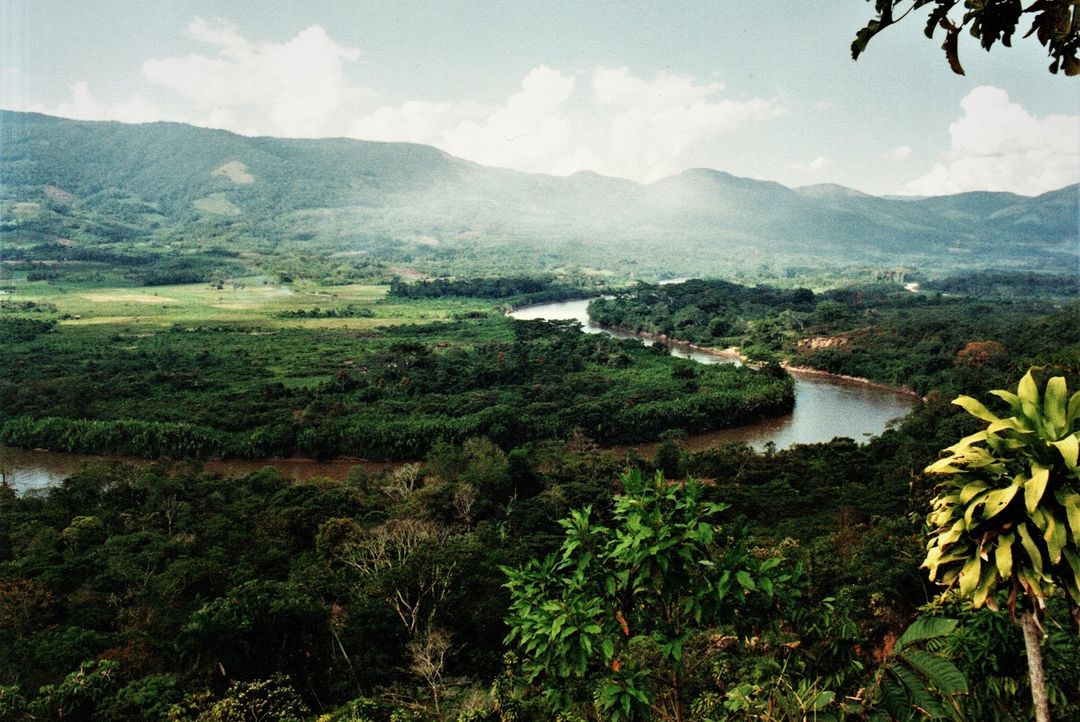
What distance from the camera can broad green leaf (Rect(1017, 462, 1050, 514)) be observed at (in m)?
2.14

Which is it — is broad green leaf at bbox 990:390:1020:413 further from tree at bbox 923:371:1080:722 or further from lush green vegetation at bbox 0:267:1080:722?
lush green vegetation at bbox 0:267:1080:722

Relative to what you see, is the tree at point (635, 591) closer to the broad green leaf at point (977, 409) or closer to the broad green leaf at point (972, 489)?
the broad green leaf at point (972, 489)

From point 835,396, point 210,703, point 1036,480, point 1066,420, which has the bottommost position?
point 835,396

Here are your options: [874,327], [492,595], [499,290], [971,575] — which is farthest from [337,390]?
[499,290]

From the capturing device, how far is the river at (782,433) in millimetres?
24000

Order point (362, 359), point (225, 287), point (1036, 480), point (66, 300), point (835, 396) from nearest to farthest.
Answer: point (1036, 480)
point (835, 396)
point (362, 359)
point (66, 300)
point (225, 287)

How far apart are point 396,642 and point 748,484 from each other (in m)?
13.4

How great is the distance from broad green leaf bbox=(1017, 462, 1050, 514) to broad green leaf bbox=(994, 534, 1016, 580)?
16 cm

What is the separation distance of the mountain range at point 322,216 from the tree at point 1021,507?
9272 cm

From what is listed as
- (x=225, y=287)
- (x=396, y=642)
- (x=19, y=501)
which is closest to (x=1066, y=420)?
(x=396, y=642)

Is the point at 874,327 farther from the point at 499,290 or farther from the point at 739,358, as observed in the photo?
the point at 499,290

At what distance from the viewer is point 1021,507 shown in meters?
2.33

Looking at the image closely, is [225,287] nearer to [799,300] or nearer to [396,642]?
[799,300]

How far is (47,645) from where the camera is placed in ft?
29.5
